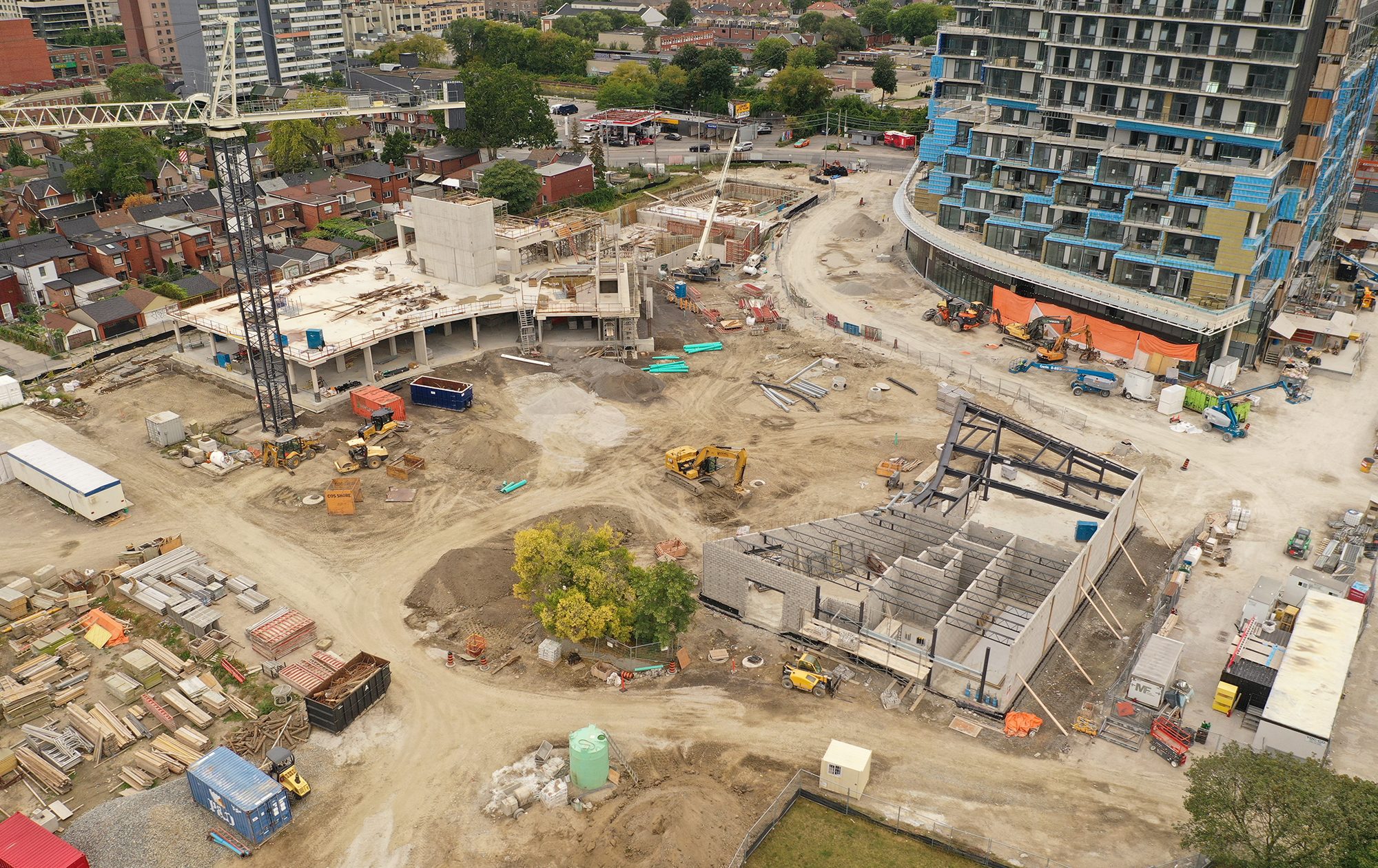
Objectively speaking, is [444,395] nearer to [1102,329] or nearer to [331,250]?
[331,250]

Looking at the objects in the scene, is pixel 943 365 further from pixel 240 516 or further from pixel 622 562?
pixel 240 516

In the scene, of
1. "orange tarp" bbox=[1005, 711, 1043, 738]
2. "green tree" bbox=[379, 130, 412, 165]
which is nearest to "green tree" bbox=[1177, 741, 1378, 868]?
"orange tarp" bbox=[1005, 711, 1043, 738]

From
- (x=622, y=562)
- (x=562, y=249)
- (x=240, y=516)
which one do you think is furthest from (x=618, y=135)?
(x=622, y=562)

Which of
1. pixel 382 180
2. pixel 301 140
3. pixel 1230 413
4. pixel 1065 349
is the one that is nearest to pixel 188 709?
pixel 1230 413

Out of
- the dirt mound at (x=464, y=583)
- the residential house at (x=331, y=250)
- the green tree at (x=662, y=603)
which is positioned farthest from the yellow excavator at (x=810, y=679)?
the residential house at (x=331, y=250)

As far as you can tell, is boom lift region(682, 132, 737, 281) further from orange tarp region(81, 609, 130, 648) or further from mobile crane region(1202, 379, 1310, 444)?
orange tarp region(81, 609, 130, 648)

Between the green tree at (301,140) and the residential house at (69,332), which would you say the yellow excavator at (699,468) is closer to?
the residential house at (69,332)
